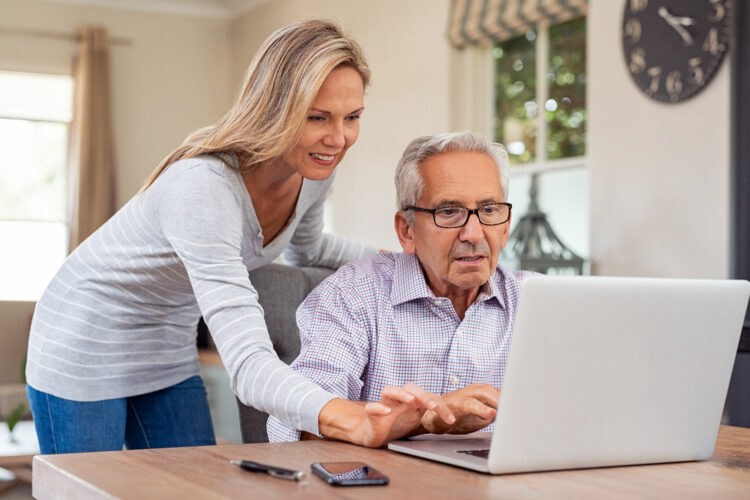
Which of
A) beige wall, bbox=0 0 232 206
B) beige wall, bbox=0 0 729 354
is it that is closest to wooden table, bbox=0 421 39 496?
beige wall, bbox=0 0 729 354

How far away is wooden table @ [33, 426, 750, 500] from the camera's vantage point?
37.6 inches

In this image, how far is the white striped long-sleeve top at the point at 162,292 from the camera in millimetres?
1339

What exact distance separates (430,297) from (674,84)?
2607mm

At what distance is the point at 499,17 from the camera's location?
484 centimetres

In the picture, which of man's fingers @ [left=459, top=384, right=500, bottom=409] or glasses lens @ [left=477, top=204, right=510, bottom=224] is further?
glasses lens @ [left=477, top=204, right=510, bottom=224]

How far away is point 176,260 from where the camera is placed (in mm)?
1580

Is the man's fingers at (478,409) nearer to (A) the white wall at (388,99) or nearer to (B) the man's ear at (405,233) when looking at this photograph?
(B) the man's ear at (405,233)

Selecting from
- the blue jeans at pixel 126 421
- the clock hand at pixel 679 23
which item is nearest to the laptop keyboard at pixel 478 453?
the blue jeans at pixel 126 421

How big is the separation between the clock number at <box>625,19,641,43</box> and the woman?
8.25 feet

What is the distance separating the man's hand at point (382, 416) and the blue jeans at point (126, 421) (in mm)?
639

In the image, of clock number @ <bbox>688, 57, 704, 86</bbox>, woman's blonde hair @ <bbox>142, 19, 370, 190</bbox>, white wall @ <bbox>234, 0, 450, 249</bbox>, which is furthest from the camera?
white wall @ <bbox>234, 0, 450, 249</bbox>

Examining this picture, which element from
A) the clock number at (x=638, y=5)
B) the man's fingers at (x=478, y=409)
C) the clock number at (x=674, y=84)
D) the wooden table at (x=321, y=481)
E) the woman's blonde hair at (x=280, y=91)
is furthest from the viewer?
the clock number at (x=638, y=5)

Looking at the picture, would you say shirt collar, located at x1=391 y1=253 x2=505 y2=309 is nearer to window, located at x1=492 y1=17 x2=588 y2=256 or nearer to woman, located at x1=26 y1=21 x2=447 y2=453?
woman, located at x1=26 y1=21 x2=447 y2=453

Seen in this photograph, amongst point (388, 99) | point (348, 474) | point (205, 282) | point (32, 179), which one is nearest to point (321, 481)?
point (348, 474)
